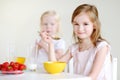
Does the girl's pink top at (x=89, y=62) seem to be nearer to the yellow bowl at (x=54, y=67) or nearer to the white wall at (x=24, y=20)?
the yellow bowl at (x=54, y=67)

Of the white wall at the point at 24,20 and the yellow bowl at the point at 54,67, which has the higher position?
the white wall at the point at 24,20

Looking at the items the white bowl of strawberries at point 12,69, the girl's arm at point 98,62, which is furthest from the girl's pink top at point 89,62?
the white bowl of strawberries at point 12,69

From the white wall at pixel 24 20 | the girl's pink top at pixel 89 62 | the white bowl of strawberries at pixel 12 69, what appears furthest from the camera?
the white wall at pixel 24 20

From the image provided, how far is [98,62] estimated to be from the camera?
1.36m

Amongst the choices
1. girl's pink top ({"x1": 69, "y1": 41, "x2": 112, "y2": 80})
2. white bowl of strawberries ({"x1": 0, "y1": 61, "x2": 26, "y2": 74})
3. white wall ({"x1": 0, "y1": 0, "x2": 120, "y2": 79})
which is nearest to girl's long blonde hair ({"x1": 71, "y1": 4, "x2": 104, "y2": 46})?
girl's pink top ({"x1": 69, "y1": 41, "x2": 112, "y2": 80})

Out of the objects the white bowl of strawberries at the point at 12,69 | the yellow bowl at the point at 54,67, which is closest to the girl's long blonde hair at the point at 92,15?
the yellow bowl at the point at 54,67

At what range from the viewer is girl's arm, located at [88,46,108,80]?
1.32m

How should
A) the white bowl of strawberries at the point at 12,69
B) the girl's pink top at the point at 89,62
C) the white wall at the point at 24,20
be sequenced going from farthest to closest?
the white wall at the point at 24,20
the girl's pink top at the point at 89,62
the white bowl of strawberries at the point at 12,69

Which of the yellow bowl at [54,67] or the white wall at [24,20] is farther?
the white wall at [24,20]

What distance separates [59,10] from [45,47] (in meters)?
0.85

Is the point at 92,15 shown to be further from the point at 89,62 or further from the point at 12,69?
the point at 12,69

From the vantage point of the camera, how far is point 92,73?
1.32m

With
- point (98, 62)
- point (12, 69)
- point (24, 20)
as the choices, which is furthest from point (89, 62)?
point (24, 20)

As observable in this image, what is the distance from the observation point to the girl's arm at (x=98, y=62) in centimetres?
132
